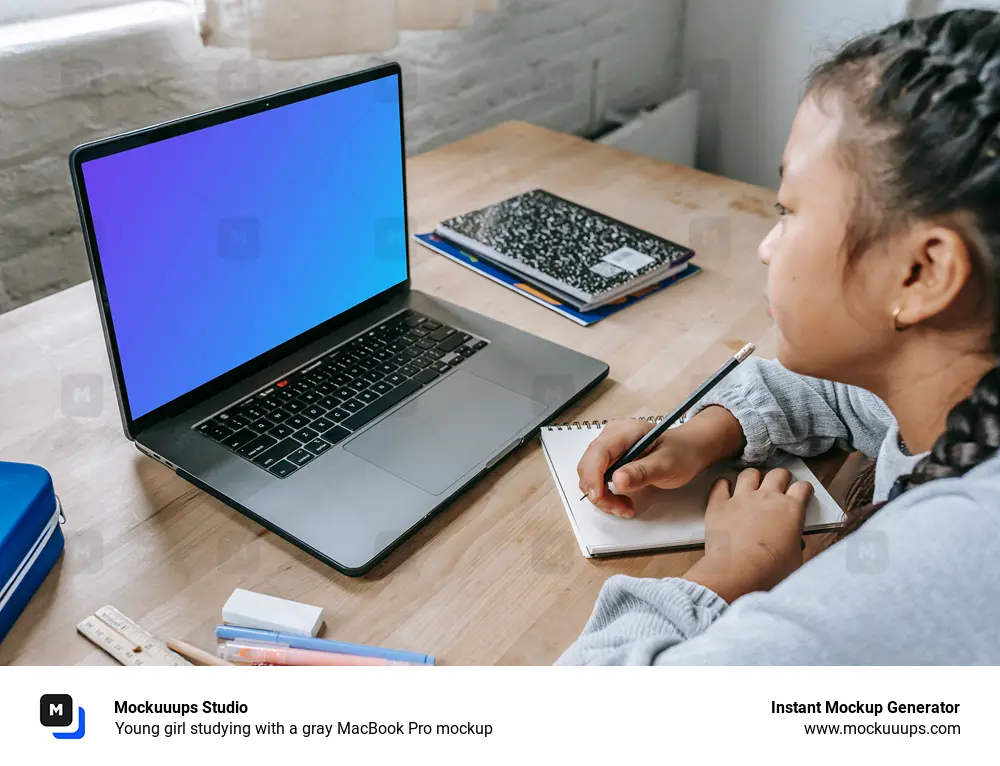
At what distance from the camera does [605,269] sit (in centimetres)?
101

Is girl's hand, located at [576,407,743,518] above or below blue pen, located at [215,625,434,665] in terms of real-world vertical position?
above

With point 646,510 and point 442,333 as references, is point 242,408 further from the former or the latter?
point 646,510

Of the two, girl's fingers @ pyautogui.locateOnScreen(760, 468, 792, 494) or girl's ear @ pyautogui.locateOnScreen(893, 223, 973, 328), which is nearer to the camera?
girl's ear @ pyautogui.locateOnScreen(893, 223, 973, 328)

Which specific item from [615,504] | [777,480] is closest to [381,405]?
[615,504]

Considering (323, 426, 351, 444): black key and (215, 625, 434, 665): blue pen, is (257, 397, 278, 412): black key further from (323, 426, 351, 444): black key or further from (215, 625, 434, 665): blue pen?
(215, 625, 434, 665): blue pen

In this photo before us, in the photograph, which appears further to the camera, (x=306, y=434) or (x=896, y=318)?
(x=306, y=434)

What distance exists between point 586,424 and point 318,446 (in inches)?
9.0

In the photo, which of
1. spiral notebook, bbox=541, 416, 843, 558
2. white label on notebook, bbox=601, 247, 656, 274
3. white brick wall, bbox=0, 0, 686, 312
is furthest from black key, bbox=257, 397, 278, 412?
white brick wall, bbox=0, 0, 686, 312

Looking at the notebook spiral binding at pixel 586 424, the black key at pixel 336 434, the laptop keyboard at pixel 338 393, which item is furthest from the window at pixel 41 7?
the notebook spiral binding at pixel 586 424

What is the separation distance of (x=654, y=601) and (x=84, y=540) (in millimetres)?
396

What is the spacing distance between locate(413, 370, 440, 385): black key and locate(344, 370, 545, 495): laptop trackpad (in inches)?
0.4

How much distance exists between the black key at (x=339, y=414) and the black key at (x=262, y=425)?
0.05 meters

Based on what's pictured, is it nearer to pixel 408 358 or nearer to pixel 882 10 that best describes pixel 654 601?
pixel 408 358

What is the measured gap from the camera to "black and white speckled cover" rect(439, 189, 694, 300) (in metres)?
0.99
